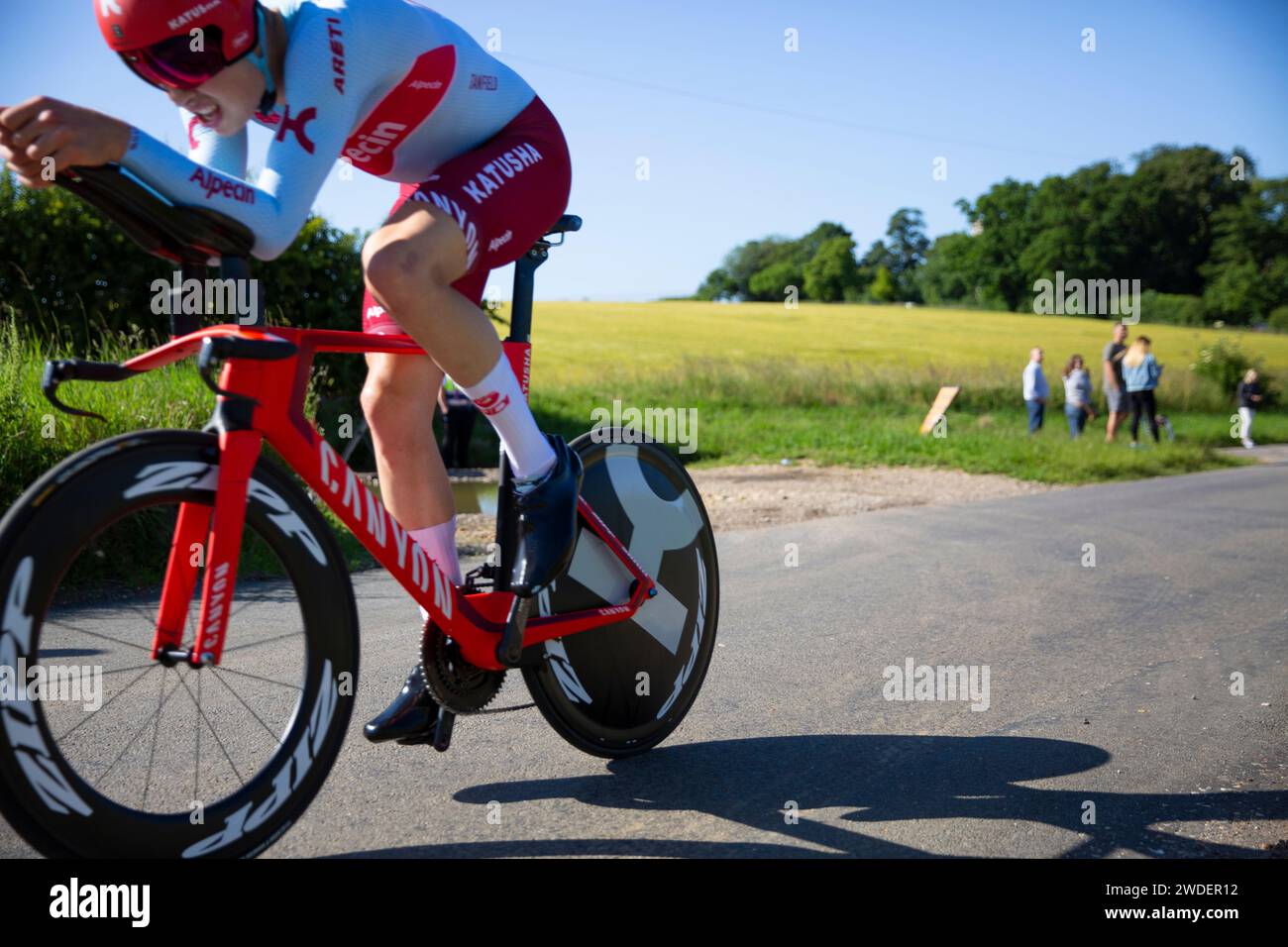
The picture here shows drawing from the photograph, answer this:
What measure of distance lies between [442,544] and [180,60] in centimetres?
128

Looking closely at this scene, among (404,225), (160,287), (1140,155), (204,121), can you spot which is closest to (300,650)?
(404,225)

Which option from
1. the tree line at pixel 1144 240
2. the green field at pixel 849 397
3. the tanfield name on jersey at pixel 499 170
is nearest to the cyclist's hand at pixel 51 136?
the tanfield name on jersey at pixel 499 170

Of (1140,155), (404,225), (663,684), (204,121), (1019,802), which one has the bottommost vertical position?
(1019,802)

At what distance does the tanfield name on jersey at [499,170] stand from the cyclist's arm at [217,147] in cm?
48

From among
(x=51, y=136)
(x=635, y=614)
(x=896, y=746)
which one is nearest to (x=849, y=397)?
(x=896, y=746)

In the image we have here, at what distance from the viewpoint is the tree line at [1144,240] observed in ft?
305

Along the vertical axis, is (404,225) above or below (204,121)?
below

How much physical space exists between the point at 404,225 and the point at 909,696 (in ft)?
8.24

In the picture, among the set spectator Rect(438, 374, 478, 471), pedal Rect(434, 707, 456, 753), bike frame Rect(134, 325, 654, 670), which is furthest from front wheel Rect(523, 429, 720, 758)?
spectator Rect(438, 374, 478, 471)

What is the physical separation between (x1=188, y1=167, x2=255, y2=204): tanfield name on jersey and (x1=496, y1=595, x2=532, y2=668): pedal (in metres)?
1.20

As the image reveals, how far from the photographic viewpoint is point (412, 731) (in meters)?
2.77

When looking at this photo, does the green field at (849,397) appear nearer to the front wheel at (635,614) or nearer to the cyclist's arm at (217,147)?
the front wheel at (635,614)

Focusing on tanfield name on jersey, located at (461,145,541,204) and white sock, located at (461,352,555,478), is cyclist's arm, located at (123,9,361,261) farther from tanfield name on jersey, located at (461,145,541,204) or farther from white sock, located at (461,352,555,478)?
white sock, located at (461,352,555,478)
